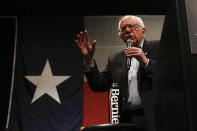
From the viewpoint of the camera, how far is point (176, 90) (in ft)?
1.64

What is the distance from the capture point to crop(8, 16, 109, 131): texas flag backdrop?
320cm

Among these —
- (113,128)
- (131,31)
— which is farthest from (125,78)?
(113,128)

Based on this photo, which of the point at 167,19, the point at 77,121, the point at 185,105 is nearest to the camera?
the point at 185,105

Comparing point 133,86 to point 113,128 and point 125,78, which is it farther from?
point 113,128

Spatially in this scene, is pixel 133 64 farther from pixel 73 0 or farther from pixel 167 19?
pixel 73 0

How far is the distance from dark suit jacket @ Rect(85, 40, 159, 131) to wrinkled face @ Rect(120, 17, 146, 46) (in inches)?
3.0

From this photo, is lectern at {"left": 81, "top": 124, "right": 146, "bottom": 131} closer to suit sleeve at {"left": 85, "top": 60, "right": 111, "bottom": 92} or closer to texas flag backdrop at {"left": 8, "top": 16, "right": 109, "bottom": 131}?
suit sleeve at {"left": 85, "top": 60, "right": 111, "bottom": 92}

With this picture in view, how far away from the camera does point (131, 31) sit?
5.00 feet

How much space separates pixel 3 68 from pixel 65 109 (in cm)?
108

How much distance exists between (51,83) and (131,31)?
83.4 inches

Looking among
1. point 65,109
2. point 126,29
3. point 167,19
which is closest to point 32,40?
point 65,109

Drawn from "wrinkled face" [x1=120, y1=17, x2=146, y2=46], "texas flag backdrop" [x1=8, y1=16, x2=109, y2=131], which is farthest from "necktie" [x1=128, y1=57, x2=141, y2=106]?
"texas flag backdrop" [x1=8, y1=16, x2=109, y2=131]

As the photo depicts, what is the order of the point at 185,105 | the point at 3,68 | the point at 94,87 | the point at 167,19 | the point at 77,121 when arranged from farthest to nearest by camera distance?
the point at 3,68 < the point at 77,121 < the point at 94,87 < the point at 167,19 < the point at 185,105

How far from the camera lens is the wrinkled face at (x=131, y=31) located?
1.50m
